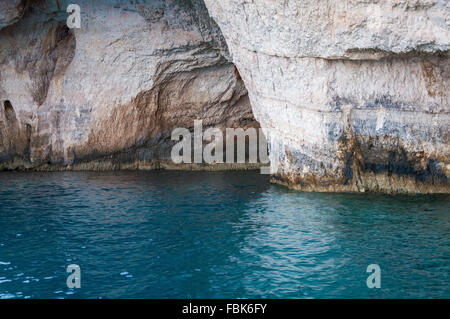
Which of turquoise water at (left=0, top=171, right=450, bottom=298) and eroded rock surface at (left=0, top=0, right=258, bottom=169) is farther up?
eroded rock surface at (left=0, top=0, right=258, bottom=169)

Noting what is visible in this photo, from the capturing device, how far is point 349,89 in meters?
12.6

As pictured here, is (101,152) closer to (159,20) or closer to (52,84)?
(52,84)

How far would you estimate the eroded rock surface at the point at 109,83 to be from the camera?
1683 cm

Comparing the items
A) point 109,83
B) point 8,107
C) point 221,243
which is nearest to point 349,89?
point 221,243

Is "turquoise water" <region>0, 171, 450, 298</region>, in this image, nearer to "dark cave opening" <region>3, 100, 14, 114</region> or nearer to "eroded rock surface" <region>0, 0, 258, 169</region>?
"eroded rock surface" <region>0, 0, 258, 169</region>

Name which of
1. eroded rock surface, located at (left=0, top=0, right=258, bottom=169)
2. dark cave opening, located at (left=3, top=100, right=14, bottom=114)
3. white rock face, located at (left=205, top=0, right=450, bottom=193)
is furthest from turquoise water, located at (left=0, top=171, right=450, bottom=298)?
dark cave opening, located at (left=3, top=100, right=14, bottom=114)

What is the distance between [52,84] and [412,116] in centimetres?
1168

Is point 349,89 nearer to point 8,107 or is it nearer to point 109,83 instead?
point 109,83

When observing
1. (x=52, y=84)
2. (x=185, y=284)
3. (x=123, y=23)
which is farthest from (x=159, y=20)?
(x=185, y=284)

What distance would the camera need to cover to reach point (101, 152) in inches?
728

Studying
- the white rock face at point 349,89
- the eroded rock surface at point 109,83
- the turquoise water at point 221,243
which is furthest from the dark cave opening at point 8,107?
the white rock face at point 349,89

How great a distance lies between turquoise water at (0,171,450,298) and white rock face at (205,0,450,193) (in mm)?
702

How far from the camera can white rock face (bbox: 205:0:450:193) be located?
37.4 ft

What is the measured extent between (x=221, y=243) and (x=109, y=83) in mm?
9839
